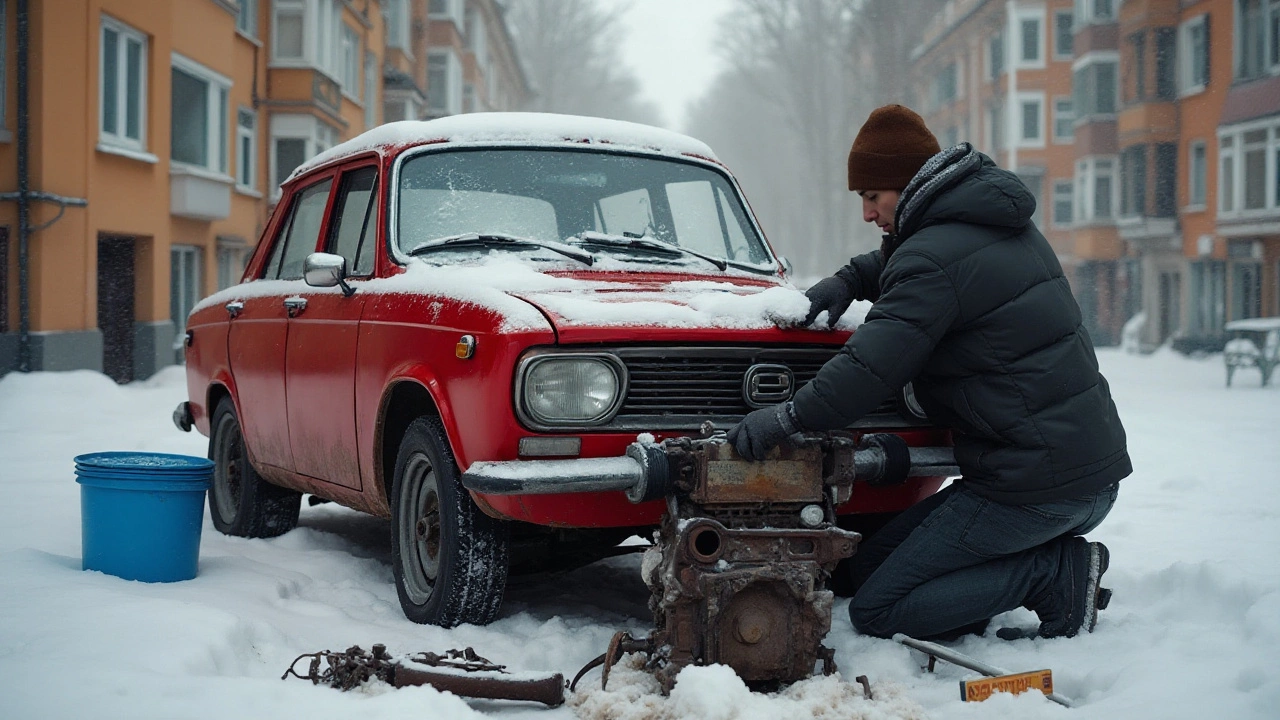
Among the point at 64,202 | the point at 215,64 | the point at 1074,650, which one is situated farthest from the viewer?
the point at 215,64

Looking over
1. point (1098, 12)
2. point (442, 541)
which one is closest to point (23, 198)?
point (442, 541)

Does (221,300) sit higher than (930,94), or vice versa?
(930,94)

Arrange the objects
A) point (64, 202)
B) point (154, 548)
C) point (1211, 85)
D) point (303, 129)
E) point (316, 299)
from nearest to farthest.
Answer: point (154, 548) → point (316, 299) → point (64, 202) → point (303, 129) → point (1211, 85)

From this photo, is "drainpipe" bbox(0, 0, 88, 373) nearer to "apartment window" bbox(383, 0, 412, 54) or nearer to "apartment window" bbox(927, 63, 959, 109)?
"apartment window" bbox(383, 0, 412, 54)

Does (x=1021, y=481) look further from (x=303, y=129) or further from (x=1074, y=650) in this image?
(x=303, y=129)

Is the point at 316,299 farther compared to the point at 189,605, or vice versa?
the point at 316,299

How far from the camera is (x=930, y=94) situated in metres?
57.4

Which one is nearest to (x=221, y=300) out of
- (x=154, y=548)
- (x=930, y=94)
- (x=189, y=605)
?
(x=154, y=548)

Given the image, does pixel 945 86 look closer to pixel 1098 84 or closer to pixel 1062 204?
pixel 1062 204

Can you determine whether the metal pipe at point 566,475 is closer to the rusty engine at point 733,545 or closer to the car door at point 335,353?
the rusty engine at point 733,545

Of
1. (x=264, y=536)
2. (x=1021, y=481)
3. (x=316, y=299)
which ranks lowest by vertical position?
(x=264, y=536)

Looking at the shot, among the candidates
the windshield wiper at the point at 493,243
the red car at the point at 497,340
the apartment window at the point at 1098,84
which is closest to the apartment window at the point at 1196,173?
the apartment window at the point at 1098,84

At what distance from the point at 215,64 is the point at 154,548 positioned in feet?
61.3

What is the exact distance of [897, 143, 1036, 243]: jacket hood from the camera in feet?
14.5
